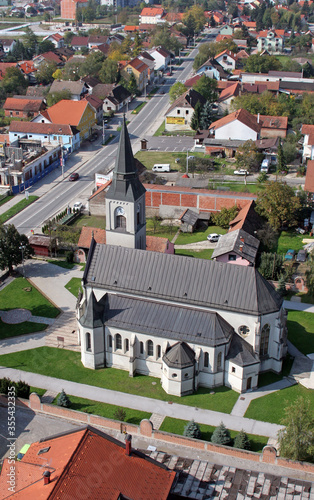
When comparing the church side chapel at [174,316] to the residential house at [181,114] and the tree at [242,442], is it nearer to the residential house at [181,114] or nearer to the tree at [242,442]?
the tree at [242,442]

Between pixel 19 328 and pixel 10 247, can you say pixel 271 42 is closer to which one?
pixel 10 247

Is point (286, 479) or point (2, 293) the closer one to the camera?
point (286, 479)

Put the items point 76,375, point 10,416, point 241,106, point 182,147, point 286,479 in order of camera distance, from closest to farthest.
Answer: point 286,479 → point 10,416 → point 76,375 → point 182,147 → point 241,106

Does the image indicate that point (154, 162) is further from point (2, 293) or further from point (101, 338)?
point (101, 338)

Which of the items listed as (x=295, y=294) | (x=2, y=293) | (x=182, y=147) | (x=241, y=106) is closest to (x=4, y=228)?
(x=2, y=293)

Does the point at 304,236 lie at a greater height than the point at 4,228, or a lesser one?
lesser

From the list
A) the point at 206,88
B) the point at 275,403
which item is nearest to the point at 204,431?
the point at 275,403

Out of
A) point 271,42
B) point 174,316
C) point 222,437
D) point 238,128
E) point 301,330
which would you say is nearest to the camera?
point 222,437
